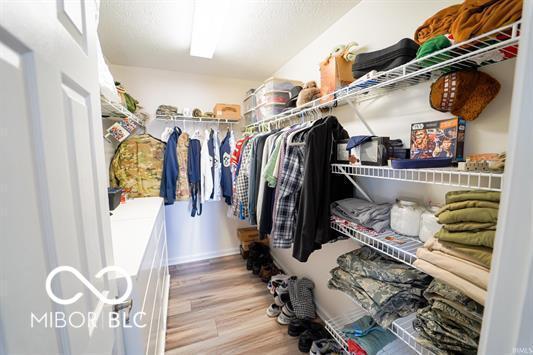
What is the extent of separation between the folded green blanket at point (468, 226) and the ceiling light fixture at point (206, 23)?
159 centimetres

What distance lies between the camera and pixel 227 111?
2.54 metres

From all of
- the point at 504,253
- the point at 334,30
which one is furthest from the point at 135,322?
the point at 334,30

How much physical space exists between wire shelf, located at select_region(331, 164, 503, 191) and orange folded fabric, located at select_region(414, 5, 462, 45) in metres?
0.56

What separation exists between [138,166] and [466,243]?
105 inches

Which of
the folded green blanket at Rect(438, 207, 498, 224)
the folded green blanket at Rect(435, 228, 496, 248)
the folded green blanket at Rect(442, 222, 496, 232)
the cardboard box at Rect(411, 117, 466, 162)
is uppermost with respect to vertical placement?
the cardboard box at Rect(411, 117, 466, 162)

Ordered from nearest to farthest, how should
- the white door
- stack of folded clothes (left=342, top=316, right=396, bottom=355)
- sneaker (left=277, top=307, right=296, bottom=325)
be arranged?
the white door → stack of folded clothes (left=342, top=316, right=396, bottom=355) → sneaker (left=277, top=307, right=296, bottom=325)

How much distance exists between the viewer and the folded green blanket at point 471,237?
0.60m

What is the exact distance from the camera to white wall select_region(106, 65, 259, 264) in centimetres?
245

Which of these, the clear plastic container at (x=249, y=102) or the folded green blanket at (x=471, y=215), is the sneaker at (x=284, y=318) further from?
the clear plastic container at (x=249, y=102)

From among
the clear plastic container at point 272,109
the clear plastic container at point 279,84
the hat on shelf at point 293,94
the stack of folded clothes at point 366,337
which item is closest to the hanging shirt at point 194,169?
the clear plastic container at point 272,109

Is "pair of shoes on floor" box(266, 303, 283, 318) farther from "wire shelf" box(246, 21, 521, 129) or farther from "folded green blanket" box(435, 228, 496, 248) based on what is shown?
"wire shelf" box(246, 21, 521, 129)

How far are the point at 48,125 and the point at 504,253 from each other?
0.90 m

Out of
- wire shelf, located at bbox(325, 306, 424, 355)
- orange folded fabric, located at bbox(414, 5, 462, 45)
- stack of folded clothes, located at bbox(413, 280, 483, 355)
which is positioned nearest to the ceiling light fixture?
orange folded fabric, located at bbox(414, 5, 462, 45)

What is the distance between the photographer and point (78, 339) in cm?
46
